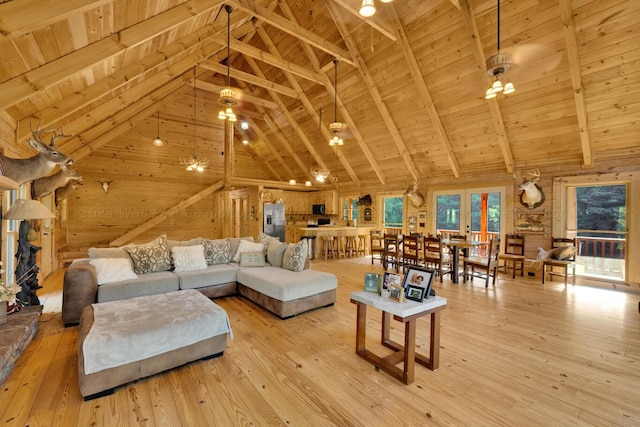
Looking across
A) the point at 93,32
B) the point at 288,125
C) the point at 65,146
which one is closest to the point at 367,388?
the point at 93,32

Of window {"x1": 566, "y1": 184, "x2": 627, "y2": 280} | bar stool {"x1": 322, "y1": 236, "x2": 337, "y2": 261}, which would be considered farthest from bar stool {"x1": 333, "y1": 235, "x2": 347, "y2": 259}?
window {"x1": 566, "y1": 184, "x2": 627, "y2": 280}

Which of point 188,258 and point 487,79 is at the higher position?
point 487,79

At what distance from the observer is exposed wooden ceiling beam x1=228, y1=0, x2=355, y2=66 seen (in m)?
4.19

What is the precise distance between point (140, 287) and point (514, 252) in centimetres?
751

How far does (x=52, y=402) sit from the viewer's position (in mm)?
1974

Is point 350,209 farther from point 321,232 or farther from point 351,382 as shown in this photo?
point 351,382

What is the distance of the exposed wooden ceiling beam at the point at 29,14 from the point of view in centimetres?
178

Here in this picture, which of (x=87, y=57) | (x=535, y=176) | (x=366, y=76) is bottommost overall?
(x=535, y=176)

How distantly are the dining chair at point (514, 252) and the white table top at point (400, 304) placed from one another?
4699mm

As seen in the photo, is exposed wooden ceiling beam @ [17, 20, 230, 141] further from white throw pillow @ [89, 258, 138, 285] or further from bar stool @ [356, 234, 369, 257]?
bar stool @ [356, 234, 369, 257]

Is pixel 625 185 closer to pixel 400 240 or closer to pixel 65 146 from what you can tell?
pixel 400 240

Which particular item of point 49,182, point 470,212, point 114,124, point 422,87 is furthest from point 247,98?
point 470,212

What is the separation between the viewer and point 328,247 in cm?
816

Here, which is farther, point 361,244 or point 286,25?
point 361,244
